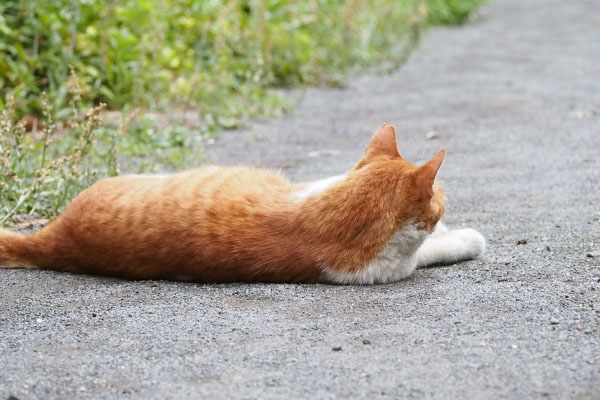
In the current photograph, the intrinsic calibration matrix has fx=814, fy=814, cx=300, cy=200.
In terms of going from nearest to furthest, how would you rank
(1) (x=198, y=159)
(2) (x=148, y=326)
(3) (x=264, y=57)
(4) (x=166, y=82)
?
(2) (x=148, y=326) → (1) (x=198, y=159) → (4) (x=166, y=82) → (3) (x=264, y=57)

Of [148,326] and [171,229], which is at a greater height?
[171,229]

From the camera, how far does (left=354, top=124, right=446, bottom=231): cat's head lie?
355cm

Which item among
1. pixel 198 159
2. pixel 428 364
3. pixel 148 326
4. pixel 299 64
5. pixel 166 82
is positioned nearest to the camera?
pixel 428 364

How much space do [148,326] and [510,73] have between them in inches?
292

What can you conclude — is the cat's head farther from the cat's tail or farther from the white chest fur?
the cat's tail

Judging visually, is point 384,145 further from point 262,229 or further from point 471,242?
point 262,229

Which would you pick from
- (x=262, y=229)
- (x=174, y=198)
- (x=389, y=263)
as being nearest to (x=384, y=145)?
(x=389, y=263)

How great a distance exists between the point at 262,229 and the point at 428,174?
0.76 metres

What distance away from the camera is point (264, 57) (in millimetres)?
8547

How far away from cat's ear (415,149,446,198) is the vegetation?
1.98 meters

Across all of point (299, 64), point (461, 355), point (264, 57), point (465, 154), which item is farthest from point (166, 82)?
point (461, 355)

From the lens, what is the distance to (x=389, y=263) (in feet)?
11.9

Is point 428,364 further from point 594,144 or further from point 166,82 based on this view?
point 166,82

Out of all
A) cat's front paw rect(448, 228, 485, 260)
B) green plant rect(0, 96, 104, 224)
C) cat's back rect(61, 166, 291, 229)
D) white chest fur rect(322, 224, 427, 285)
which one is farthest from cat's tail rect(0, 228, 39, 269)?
cat's front paw rect(448, 228, 485, 260)
